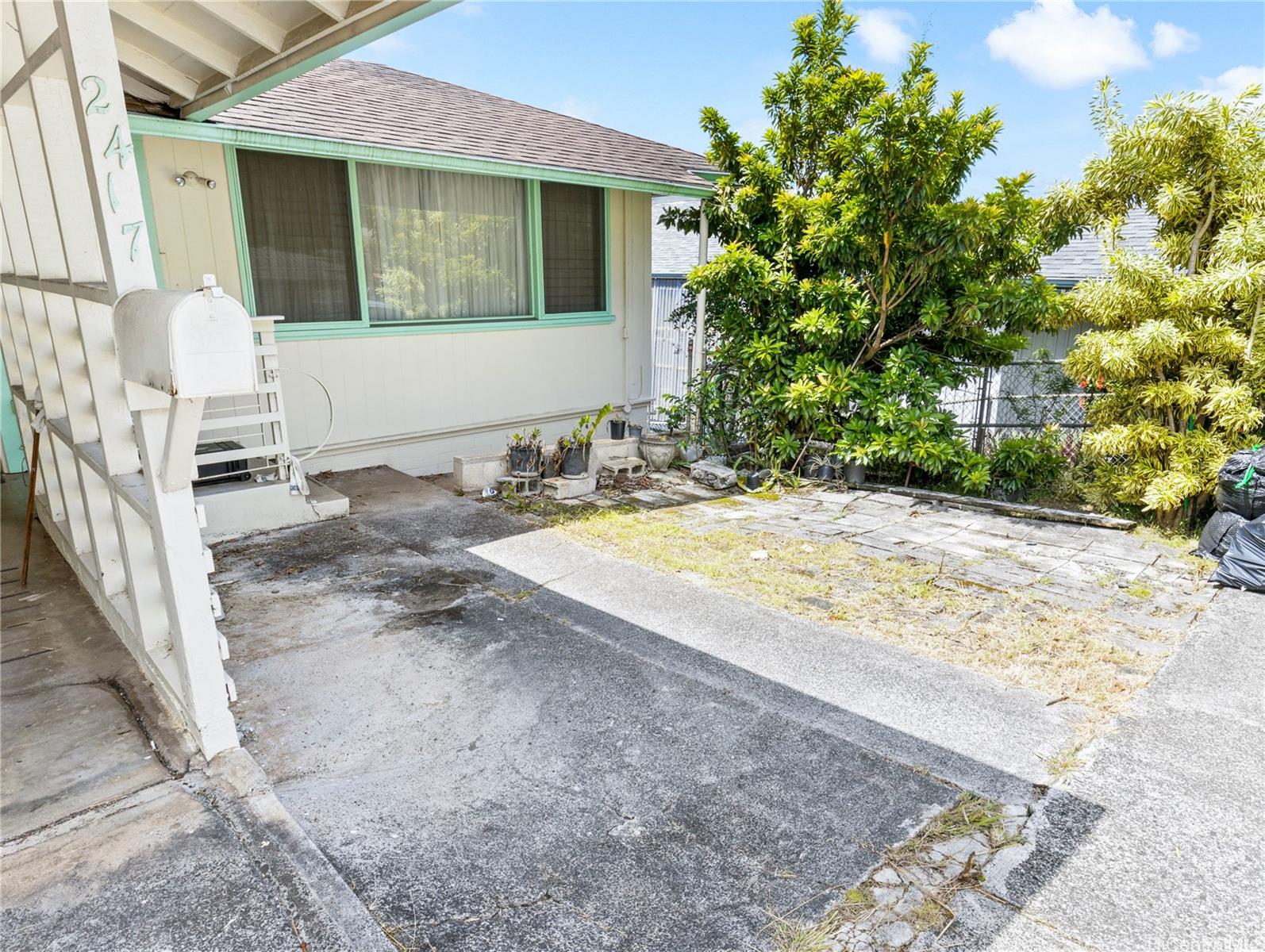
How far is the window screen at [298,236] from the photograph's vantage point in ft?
18.3

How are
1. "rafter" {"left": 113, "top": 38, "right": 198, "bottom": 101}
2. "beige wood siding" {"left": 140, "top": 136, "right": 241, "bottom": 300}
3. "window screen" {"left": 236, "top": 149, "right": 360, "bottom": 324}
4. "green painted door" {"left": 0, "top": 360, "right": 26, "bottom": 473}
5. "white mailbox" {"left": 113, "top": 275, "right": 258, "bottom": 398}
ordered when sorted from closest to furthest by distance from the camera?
"white mailbox" {"left": 113, "top": 275, "right": 258, "bottom": 398} < "rafter" {"left": 113, "top": 38, "right": 198, "bottom": 101} < "beige wood siding" {"left": 140, "top": 136, "right": 241, "bottom": 300} < "window screen" {"left": 236, "top": 149, "right": 360, "bottom": 324} < "green painted door" {"left": 0, "top": 360, "right": 26, "bottom": 473}

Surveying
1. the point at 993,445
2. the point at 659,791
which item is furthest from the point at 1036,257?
the point at 659,791

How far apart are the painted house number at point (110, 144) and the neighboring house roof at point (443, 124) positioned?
3.36 metres

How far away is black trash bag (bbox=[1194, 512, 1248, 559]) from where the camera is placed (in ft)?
15.0

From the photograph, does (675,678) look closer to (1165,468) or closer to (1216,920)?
(1216,920)

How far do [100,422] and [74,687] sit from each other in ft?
3.74

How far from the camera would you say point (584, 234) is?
7598 millimetres

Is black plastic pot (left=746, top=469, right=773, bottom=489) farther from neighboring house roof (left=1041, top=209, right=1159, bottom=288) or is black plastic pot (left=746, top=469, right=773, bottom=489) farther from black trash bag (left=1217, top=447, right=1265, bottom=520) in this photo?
neighboring house roof (left=1041, top=209, right=1159, bottom=288)

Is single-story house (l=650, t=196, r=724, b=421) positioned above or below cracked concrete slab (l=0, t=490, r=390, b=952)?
above

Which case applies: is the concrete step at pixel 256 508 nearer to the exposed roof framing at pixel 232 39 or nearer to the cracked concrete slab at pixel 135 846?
the cracked concrete slab at pixel 135 846

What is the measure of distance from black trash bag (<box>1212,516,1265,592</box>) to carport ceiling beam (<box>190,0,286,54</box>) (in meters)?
6.15

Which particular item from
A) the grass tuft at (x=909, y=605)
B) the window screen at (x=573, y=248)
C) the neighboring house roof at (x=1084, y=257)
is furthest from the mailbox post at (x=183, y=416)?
the neighboring house roof at (x=1084, y=257)

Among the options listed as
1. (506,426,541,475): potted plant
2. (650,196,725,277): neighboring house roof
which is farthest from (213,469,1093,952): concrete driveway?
(650,196,725,277): neighboring house roof

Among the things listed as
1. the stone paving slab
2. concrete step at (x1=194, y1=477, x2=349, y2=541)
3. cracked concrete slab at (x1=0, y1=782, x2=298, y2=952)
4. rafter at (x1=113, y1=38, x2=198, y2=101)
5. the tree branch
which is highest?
rafter at (x1=113, y1=38, x2=198, y2=101)
